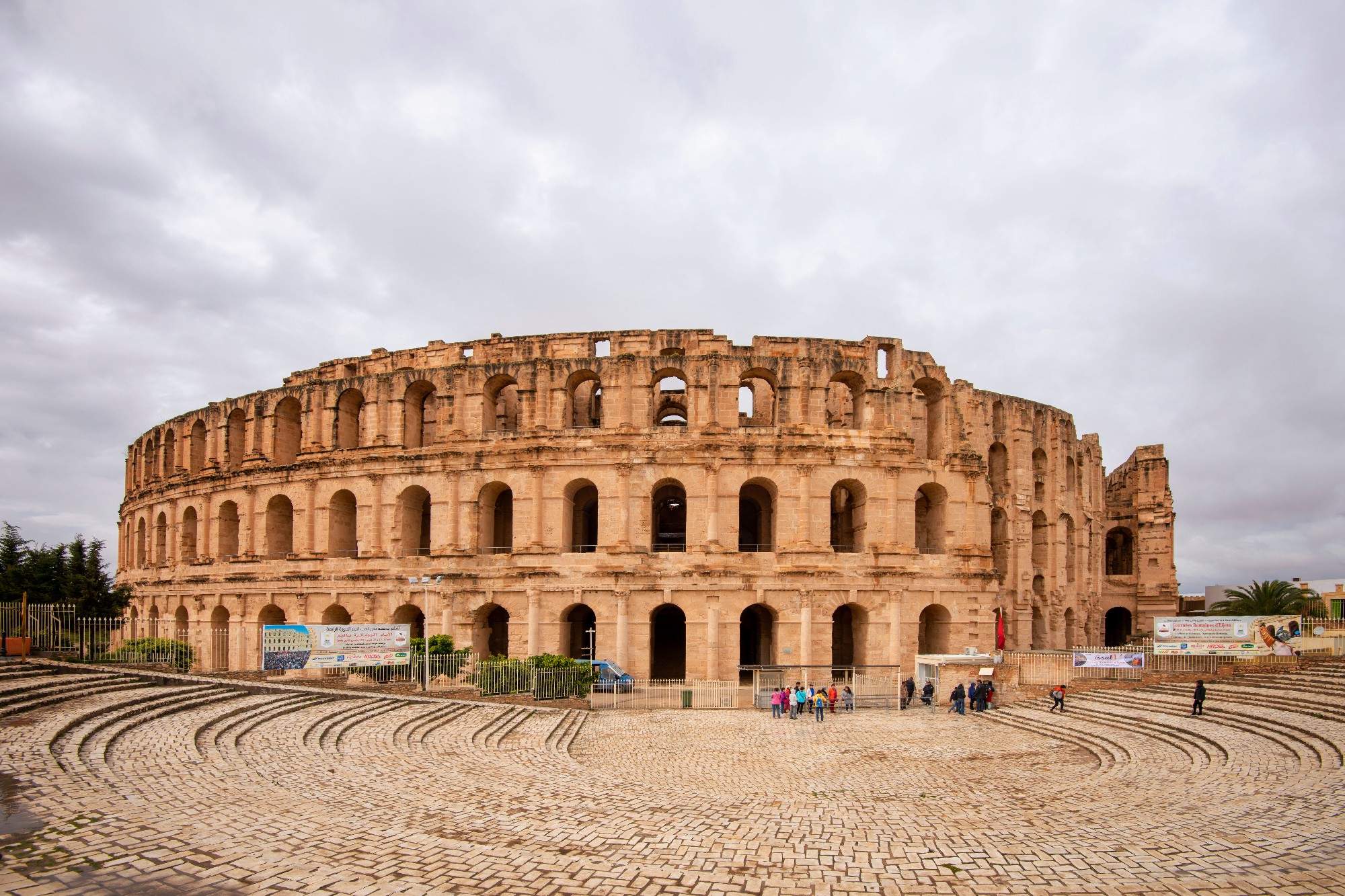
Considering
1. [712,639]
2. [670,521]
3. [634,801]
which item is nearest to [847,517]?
[712,639]

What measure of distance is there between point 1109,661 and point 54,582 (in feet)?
160

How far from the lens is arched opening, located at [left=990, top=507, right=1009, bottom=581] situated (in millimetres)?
36500

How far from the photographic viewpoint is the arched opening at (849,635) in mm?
30453

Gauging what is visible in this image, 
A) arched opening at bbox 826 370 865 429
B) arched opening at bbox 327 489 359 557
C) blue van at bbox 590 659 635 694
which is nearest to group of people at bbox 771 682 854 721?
blue van at bbox 590 659 635 694

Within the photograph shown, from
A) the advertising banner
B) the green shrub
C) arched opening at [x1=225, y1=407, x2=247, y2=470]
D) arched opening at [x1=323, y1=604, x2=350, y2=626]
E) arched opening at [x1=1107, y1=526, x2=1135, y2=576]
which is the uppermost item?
arched opening at [x1=225, y1=407, x2=247, y2=470]

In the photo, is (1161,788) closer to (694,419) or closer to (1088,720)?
(1088,720)

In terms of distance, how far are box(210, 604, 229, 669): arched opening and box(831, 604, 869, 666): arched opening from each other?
2705 cm

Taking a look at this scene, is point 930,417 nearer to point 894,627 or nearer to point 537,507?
point 894,627

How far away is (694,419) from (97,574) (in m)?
34.2

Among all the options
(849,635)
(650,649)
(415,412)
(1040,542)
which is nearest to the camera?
(650,649)

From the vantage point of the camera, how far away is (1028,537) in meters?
37.1

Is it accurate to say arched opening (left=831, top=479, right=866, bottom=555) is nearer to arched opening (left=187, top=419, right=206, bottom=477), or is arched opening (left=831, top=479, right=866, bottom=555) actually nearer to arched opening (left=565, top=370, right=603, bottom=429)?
arched opening (left=565, top=370, right=603, bottom=429)

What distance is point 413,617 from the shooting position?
32375 mm

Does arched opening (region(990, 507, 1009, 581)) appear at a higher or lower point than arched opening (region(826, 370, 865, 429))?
lower
